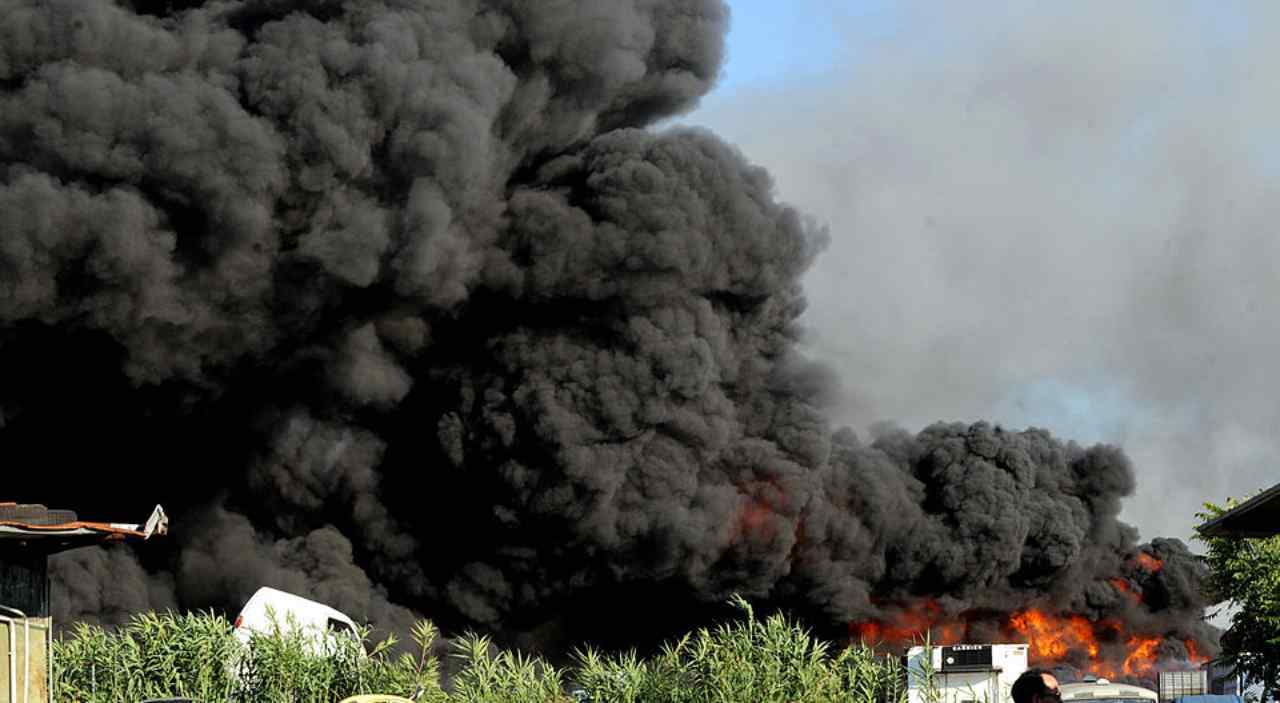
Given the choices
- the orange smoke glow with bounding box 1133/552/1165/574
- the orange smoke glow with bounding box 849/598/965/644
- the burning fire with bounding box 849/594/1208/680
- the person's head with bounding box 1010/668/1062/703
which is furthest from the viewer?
the orange smoke glow with bounding box 1133/552/1165/574

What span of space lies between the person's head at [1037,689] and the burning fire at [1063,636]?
38.8 meters

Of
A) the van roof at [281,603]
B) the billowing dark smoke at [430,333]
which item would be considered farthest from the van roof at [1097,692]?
the billowing dark smoke at [430,333]

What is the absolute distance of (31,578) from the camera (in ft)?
53.6

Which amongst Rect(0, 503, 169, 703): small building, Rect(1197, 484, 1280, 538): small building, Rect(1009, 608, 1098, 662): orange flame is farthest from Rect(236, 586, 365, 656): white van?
Rect(1009, 608, 1098, 662): orange flame

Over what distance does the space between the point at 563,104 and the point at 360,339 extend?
→ 827 cm

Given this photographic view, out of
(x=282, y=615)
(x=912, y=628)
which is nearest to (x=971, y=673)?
(x=282, y=615)

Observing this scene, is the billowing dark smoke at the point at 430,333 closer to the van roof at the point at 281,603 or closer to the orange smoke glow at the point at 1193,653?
the orange smoke glow at the point at 1193,653

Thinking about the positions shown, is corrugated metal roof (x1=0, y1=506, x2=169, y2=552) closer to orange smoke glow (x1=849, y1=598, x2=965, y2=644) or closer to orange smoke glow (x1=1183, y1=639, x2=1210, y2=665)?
Result: orange smoke glow (x1=849, y1=598, x2=965, y2=644)

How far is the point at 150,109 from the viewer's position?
3775 cm

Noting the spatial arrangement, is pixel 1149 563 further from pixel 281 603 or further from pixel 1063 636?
pixel 281 603

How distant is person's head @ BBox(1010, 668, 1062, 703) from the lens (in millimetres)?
8961

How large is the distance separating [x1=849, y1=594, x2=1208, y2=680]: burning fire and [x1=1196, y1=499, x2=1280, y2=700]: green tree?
17523mm

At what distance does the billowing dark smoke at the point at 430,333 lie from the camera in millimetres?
38188

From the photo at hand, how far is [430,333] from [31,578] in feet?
94.5
